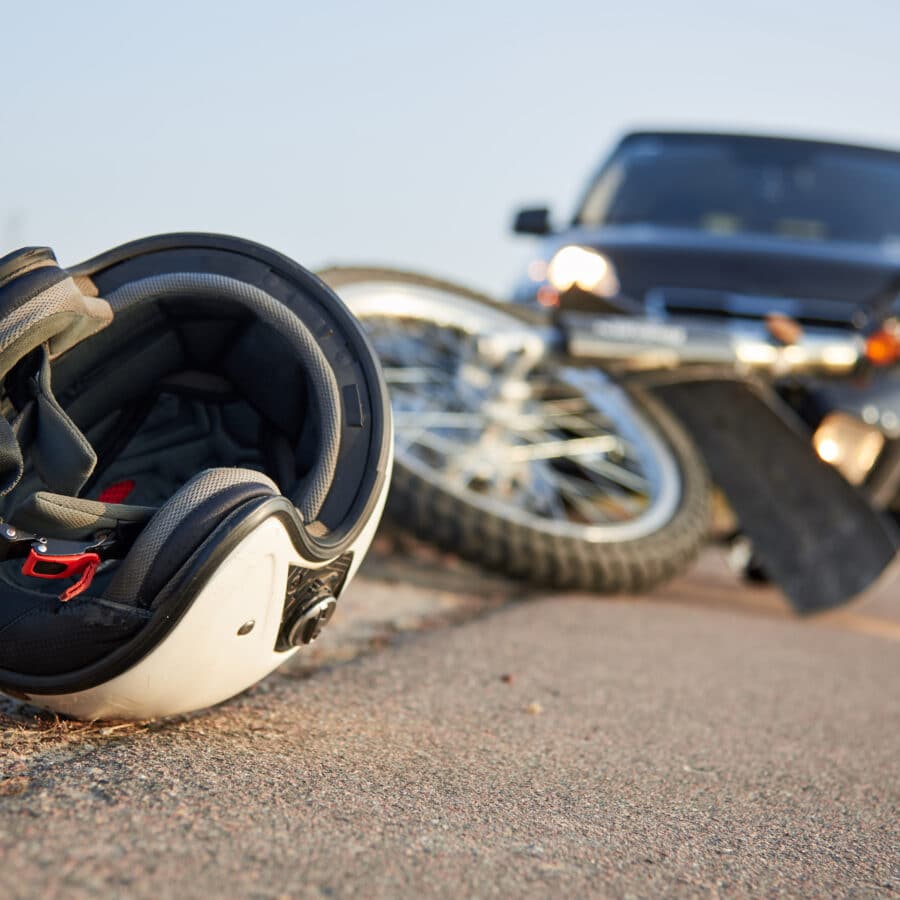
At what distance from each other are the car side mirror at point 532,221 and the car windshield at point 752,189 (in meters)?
0.17

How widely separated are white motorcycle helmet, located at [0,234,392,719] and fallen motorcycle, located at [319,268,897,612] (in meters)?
1.23

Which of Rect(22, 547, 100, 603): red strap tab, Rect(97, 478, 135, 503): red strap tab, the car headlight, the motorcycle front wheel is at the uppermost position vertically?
Rect(22, 547, 100, 603): red strap tab

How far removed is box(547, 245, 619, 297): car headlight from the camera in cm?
390

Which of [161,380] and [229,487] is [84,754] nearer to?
[229,487]

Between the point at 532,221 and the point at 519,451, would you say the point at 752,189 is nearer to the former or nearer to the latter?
the point at 532,221

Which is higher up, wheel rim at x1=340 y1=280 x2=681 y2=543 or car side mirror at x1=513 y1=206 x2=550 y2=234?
car side mirror at x1=513 y1=206 x2=550 y2=234

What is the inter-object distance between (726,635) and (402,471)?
2.96 ft

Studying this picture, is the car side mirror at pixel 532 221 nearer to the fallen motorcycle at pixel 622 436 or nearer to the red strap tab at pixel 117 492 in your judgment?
the fallen motorcycle at pixel 622 436

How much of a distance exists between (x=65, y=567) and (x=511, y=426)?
218 cm

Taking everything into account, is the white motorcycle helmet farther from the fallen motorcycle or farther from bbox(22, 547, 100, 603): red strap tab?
the fallen motorcycle

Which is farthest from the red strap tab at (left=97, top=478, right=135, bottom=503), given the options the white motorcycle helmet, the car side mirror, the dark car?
the car side mirror

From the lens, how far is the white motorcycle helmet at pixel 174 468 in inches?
51.4

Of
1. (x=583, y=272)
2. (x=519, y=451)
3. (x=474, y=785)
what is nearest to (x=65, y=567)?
(x=474, y=785)

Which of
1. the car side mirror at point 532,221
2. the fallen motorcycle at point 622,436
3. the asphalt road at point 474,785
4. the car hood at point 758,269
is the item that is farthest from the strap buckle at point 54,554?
the car side mirror at point 532,221
